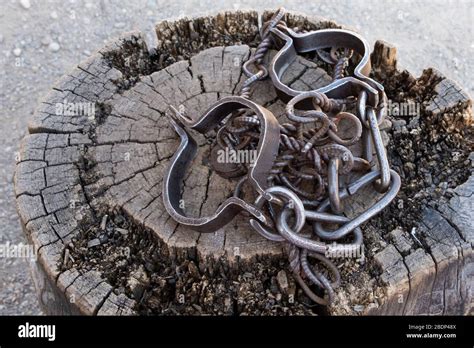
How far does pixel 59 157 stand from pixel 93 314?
0.70 meters

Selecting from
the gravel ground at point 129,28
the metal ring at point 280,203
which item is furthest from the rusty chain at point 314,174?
the gravel ground at point 129,28

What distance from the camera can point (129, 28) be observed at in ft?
15.6

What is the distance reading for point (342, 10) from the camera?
194 inches

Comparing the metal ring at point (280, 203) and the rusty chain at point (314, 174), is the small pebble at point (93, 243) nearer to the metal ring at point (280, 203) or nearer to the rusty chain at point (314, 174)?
the rusty chain at point (314, 174)

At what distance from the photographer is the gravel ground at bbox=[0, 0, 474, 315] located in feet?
14.8

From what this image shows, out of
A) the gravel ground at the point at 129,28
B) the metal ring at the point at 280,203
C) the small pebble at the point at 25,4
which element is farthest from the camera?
the small pebble at the point at 25,4

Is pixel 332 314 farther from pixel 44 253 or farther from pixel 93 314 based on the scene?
pixel 44 253

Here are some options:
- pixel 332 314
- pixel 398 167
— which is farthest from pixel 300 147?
pixel 332 314

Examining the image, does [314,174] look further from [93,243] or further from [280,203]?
[93,243]

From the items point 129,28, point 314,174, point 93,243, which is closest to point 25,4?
point 129,28

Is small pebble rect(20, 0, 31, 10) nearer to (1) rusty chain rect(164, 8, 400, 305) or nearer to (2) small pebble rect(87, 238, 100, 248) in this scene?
→ (1) rusty chain rect(164, 8, 400, 305)

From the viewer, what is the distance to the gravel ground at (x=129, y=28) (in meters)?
4.52

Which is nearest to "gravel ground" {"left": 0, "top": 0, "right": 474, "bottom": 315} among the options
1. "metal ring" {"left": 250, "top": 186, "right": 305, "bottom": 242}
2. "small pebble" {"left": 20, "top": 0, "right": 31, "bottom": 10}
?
"small pebble" {"left": 20, "top": 0, "right": 31, "bottom": 10}
